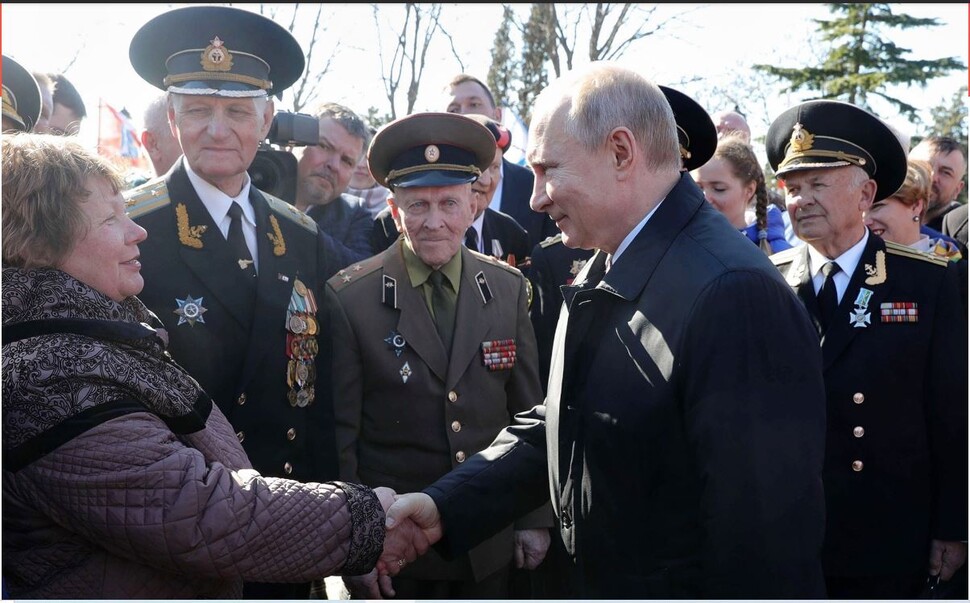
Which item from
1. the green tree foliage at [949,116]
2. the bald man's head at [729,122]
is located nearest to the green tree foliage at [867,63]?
the green tree foliage at [949,116]

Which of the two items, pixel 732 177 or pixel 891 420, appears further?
pixel 732 177

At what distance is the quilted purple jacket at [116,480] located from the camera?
211cm

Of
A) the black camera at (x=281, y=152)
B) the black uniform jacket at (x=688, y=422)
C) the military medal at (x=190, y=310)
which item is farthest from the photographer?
the black camera at (x=281, y=152)

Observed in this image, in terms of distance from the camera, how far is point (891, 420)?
361 centimetres

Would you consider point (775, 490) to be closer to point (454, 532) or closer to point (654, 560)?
point (654, 560)

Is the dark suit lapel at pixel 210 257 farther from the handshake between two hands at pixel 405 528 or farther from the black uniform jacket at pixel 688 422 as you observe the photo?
the black uniform jacket at pixel 688 422

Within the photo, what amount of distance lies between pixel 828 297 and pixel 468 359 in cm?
152

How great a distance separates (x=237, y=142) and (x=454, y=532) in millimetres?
Result: 1704

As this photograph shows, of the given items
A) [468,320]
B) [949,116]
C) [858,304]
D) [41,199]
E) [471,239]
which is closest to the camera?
[41,199]

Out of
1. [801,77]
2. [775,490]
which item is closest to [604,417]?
[775,490]

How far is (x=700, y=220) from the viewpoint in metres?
2.36

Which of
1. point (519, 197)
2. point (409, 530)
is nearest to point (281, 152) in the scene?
point (519, 197)


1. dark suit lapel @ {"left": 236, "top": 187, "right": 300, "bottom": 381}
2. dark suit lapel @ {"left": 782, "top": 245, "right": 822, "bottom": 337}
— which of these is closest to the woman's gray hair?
dark suit lapel @ {"left": 236, "top": 187, "right": 300, "bottom": 381}

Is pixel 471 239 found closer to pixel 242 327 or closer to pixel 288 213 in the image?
pixel 288 213
